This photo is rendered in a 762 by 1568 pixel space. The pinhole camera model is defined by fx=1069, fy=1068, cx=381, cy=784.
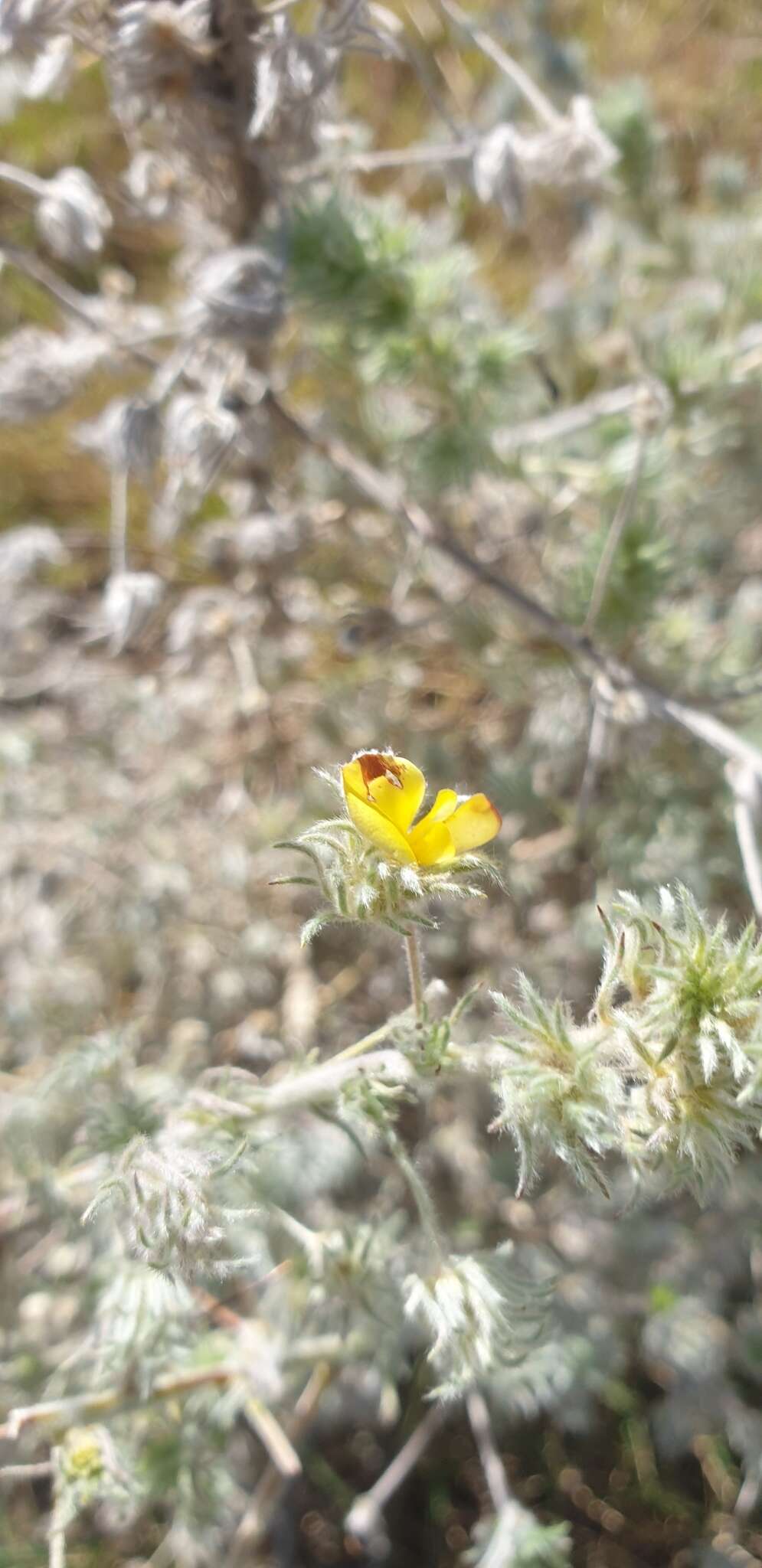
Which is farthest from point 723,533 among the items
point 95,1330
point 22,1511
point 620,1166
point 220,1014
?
point 22,1511

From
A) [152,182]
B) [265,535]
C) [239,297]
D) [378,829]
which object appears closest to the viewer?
[378,829]

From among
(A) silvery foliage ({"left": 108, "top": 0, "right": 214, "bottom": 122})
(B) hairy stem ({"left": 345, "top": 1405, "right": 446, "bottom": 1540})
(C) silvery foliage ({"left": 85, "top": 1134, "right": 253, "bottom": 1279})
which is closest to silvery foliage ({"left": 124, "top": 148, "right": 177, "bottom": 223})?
(A) silvery foliage ({"left": 108, "top": 0, "right": 214, "bottom": 122})

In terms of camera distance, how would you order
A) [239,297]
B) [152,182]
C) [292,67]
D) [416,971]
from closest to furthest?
[416,971]
[292,67]
[239,297]
[152,182]

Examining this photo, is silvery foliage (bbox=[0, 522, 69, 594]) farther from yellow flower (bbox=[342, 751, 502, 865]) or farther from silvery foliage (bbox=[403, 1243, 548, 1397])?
silvery foliage (bbox=[403, 1243, 548, 1397])

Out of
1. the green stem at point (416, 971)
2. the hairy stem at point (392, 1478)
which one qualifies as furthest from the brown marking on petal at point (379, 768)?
the hairy stem at point (392, 1478)

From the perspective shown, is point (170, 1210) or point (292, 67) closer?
point (170, 1210)

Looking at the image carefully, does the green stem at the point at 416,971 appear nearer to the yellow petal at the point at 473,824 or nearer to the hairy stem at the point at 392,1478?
the yellow petal at the point at 473,824

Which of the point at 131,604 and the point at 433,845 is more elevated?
the point at 131,604

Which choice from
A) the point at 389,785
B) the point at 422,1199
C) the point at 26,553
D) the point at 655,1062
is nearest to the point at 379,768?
the point at 389,785

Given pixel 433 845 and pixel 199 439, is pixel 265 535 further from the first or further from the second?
→ pixel 433 845
